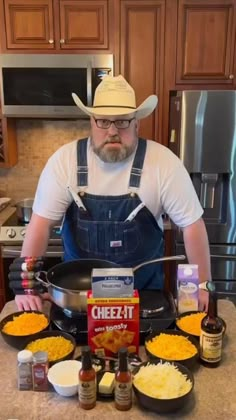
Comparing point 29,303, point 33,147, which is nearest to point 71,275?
point 29,303

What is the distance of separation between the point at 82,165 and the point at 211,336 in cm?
83

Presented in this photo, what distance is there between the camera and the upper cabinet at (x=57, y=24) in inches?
96.3

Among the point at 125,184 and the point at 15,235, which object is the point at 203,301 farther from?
the point at 15,235

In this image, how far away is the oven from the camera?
247 cm

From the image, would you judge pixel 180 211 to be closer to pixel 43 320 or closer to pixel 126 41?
pixel 43 320

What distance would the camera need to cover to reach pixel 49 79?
2.48m

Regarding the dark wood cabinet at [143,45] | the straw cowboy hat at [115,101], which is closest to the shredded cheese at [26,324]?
the straw cowboy hat at [115,101]

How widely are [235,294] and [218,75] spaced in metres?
1.35

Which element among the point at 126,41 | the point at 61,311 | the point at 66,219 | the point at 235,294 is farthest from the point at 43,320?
the point at 126,41

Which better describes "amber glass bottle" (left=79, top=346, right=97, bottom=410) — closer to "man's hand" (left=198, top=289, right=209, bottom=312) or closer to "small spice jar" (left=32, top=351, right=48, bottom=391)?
"small spice jar" (left=32, top=351, right=48, bottom=391)

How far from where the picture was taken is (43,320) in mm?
1241

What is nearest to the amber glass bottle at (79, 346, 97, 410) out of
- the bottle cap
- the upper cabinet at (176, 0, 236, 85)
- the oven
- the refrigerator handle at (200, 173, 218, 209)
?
the bottle cap

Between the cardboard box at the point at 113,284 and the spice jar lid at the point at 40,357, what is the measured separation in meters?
0.18

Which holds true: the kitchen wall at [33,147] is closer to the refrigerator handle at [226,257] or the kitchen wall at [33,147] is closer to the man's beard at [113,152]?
the refrigerator handle at [226,257]
